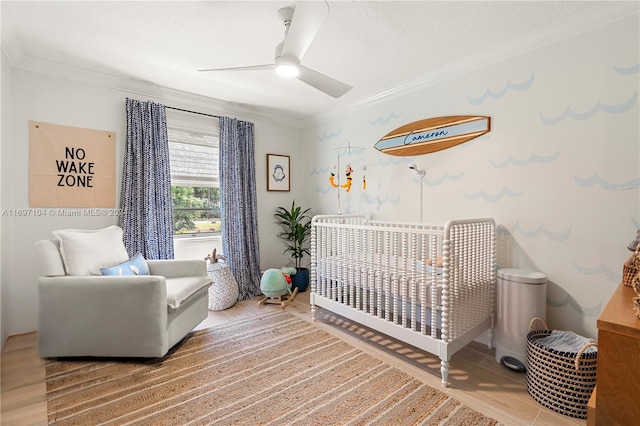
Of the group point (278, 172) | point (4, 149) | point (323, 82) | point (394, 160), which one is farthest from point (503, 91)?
point (4, 149)

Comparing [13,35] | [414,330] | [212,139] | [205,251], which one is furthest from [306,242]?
[13,35]

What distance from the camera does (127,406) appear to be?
1.65 m

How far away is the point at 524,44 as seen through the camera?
2.17 m

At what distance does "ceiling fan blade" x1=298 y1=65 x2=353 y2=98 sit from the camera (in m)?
1.93

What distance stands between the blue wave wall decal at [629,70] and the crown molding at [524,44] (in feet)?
0.99

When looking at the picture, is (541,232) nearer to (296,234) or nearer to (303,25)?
(303,25)

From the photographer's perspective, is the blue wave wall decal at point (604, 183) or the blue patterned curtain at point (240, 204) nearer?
the blue wave wall decal at point (604, 183)

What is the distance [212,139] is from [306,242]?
1.84 m

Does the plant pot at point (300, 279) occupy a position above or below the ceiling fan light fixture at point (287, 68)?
below

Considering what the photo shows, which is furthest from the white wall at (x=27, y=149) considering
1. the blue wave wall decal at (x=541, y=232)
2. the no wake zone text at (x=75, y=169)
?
the blue wave wall decal at (x=541, y=232)

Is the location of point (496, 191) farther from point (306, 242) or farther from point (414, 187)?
point (306, 242)

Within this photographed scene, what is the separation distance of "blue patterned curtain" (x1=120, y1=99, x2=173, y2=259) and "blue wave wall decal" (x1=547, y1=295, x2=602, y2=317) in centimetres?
338

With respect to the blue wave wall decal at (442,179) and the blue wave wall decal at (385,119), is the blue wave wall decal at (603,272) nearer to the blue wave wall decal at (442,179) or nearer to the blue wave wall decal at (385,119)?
the blue wave wall decal at (442,179)

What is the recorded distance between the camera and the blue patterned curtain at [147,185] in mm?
2922
